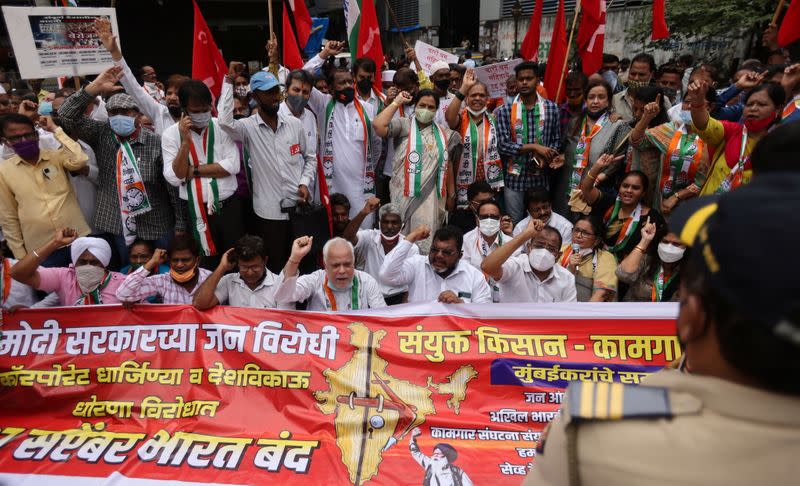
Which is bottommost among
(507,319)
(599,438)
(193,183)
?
(507,319)

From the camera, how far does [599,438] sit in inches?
37.8

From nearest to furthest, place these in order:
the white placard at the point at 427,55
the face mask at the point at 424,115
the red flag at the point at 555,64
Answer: the face mask at the point at 424,115 < the red flag at the point at 555,64 < the white placard at the point at 427,55

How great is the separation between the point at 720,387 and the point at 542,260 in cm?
344

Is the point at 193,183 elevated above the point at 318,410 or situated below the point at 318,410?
above

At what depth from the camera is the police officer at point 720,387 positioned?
0.76 meters

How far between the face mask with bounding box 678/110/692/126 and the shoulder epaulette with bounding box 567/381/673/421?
187 inches

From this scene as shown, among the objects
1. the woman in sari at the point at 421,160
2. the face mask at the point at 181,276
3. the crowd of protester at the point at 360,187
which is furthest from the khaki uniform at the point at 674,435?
the woman in sari at the point at 421,160

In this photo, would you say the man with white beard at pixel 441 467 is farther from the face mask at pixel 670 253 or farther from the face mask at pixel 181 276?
the face mask at pixel 670 253

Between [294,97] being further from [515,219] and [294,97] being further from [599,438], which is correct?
[599,438]

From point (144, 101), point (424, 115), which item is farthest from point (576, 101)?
point (144, 101)

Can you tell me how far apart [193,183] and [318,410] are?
2.30 meters

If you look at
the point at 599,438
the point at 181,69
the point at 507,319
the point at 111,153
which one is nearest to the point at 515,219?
the point at 507,319

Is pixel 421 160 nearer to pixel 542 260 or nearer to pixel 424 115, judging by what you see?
pixel 424 115

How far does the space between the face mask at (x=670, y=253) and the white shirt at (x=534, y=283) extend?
70 centimetres
